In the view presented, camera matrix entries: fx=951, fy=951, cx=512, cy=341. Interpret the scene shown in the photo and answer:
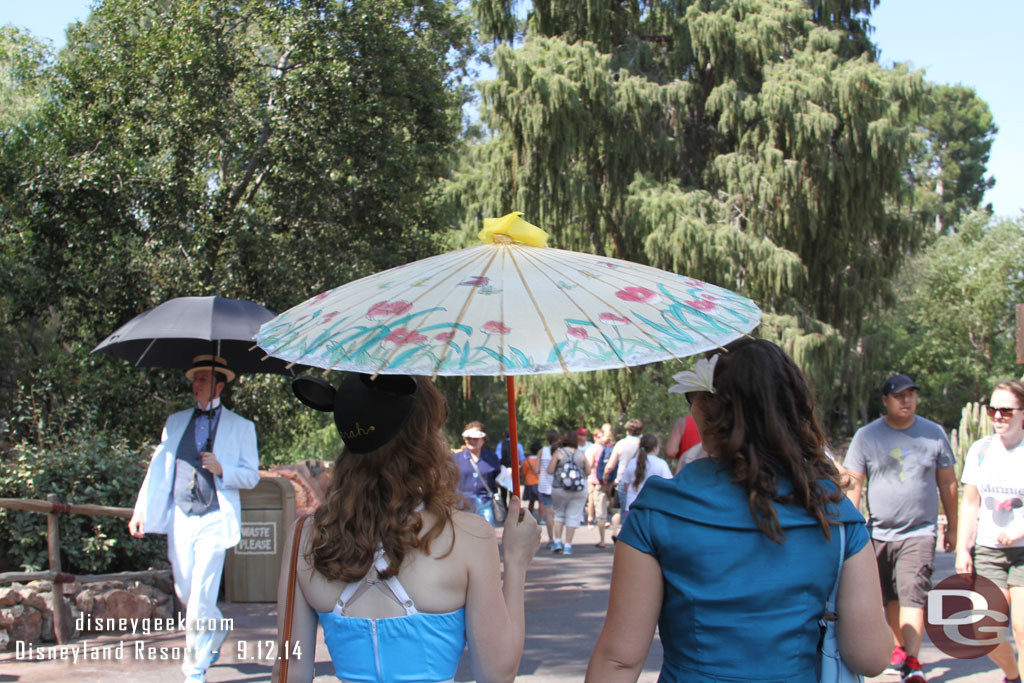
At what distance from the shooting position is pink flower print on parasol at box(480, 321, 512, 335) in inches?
88.7

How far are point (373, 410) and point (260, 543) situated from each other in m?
6.59

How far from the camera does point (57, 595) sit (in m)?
6.73

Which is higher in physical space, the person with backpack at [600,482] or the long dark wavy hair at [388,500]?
the long dark wavy hair at [388,500]

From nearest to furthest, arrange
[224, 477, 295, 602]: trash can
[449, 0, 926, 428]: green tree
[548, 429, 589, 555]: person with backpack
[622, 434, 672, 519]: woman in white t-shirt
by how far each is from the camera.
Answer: [224, 477, 295, 602]: trash can
[622, 434, 672, 519]: woman in white t-shirt
[548, 429, 589, 555]: person with backpack
[449, 0, 926, 428]: green tree

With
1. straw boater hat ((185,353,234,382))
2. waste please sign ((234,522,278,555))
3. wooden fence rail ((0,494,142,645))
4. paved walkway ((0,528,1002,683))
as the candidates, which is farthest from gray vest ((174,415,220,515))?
waste please sign ((234,522,278,555))

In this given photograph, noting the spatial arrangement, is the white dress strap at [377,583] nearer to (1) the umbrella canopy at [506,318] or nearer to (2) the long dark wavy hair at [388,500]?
(2) the long dark wavy hair at [388,500]

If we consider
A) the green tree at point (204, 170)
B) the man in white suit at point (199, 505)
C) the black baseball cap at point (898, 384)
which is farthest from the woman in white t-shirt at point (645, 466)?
the man in white suit at point (199, 505)

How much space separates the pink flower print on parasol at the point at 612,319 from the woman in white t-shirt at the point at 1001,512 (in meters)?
4.05

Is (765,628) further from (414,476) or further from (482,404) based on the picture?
(482,404)

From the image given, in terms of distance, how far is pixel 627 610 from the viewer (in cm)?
218

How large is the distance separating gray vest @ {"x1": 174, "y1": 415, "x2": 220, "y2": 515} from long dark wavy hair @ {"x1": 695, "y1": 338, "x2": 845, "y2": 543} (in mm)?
3940

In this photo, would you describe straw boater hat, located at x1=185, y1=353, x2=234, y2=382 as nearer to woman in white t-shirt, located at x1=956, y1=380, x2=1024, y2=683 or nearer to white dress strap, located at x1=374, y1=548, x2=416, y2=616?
white dress strap, located at x1=374, y1=548, x2=416, y2=616

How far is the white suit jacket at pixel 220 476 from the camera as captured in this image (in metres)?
5.47

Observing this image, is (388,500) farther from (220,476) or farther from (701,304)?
(220,476)
